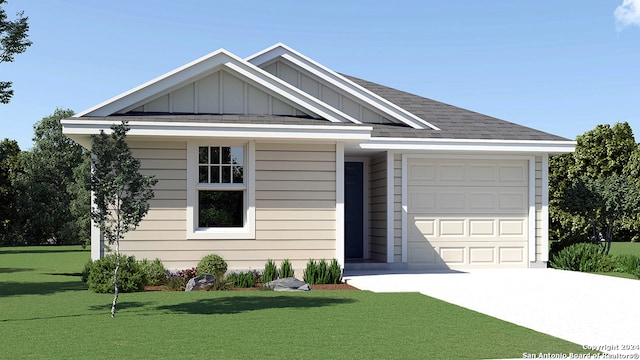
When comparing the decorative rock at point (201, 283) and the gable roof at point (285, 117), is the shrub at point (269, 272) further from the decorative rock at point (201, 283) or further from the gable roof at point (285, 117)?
the gable roof at point (285, 117)

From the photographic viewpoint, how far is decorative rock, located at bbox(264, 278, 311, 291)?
14.3 metres

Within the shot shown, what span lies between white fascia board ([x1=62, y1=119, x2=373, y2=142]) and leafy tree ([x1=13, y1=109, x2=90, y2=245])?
2858cm

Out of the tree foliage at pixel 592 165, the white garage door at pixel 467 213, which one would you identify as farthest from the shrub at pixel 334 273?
the tree foliage at pixel 592 165

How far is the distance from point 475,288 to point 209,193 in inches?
244

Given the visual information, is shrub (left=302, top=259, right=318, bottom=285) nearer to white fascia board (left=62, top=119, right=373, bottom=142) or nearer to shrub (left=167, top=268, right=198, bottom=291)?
shrub (left=167, top=268, right=198, bottom=291)

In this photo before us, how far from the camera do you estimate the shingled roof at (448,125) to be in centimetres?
1892

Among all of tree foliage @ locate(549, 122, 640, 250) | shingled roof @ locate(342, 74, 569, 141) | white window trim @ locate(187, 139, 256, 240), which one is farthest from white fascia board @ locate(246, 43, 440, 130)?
tree foliage @ locate(549, 122, 640, 250)

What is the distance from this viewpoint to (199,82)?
15.9 meters

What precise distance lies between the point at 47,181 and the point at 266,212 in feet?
106

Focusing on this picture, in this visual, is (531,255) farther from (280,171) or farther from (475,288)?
(280,171)

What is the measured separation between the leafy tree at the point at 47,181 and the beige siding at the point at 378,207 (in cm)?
2667

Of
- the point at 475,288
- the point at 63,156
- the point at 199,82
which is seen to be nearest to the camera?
the point at 475,288

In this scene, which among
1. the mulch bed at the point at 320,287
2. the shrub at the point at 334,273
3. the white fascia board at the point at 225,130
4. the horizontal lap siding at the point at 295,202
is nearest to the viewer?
the mulch bed at the point at 320,287

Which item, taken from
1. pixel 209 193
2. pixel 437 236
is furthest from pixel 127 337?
pixel 437 236
